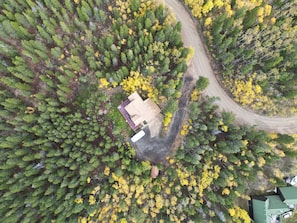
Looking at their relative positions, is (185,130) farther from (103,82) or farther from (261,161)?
(103,82)

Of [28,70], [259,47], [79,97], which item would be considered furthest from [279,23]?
[28,70]

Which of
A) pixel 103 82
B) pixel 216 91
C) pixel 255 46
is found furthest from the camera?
pixel 216 91

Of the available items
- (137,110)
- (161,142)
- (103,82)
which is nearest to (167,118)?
(161,142)

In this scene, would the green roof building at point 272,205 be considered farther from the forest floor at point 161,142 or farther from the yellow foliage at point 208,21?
the yellow foliage at point 208,21

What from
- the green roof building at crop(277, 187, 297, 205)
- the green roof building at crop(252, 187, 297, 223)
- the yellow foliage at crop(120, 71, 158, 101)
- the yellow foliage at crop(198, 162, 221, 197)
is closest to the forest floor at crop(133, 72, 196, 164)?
the yellow foliage at crop(120, 71, 158, 101)

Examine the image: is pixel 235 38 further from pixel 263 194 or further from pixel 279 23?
pixel 263 194

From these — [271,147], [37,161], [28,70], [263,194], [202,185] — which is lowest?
[263,194]
